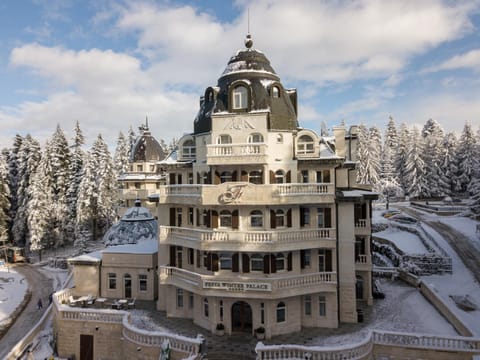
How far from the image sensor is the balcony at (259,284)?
74.0ft

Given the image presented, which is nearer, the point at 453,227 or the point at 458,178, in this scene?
the point at 453,227

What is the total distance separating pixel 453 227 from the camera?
2036 inches

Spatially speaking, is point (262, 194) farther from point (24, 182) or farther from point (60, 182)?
point (24, 182)

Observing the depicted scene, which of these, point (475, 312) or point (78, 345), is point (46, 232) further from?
point (475, 312)

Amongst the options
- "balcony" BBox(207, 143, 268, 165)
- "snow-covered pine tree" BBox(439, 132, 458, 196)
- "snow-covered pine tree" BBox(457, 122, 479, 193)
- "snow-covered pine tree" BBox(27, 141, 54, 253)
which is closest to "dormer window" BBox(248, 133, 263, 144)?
"balcony" BBox(207, 143, 268, 165)

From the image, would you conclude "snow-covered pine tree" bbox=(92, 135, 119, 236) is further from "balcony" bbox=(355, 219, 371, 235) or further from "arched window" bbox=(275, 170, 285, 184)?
"balcony" bbox=(355, 219, 371, 235)

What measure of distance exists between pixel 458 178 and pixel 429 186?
729 centimetres

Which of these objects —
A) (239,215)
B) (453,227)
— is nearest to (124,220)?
(239,215)

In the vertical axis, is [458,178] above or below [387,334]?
above

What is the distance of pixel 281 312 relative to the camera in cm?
2434

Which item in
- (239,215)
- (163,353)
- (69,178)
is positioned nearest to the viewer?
(163,353)

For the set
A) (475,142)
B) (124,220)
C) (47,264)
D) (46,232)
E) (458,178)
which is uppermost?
(475,142)

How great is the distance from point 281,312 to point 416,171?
6174 cm

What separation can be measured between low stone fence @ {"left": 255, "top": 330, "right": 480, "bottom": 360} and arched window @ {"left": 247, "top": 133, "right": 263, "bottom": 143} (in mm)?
13352
